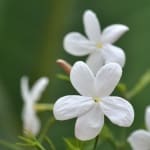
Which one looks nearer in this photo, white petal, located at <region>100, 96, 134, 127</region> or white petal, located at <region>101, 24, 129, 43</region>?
white petal, located at <region>100, 96, 134, 127</region>

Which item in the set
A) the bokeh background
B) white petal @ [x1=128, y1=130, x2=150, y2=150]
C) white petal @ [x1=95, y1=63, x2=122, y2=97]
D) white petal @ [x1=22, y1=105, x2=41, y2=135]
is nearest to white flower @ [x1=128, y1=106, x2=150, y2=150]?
white petal @ [x1=128, y1=130, x2=150, y2=150]

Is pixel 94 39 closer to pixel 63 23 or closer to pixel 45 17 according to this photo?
pixel 63 23

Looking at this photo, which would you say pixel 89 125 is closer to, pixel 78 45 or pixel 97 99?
pixel 97 99

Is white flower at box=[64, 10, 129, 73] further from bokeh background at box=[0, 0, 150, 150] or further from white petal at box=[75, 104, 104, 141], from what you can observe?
bokeh background at box=[0, 0, 150, 150]

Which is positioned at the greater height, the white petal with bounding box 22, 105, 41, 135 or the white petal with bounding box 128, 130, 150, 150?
the white petal with bounding box 128, 130, 150, 150

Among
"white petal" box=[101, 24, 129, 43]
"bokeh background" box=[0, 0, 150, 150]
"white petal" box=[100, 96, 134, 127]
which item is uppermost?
"white petal" box=[101, 24, 129, 43]

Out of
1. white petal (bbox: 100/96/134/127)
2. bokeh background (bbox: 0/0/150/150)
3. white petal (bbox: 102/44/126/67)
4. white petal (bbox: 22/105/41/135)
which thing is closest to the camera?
white petal (bbox: 100/96/134/127)

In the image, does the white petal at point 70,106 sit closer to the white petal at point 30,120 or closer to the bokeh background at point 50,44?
the white petal at point 30,120
